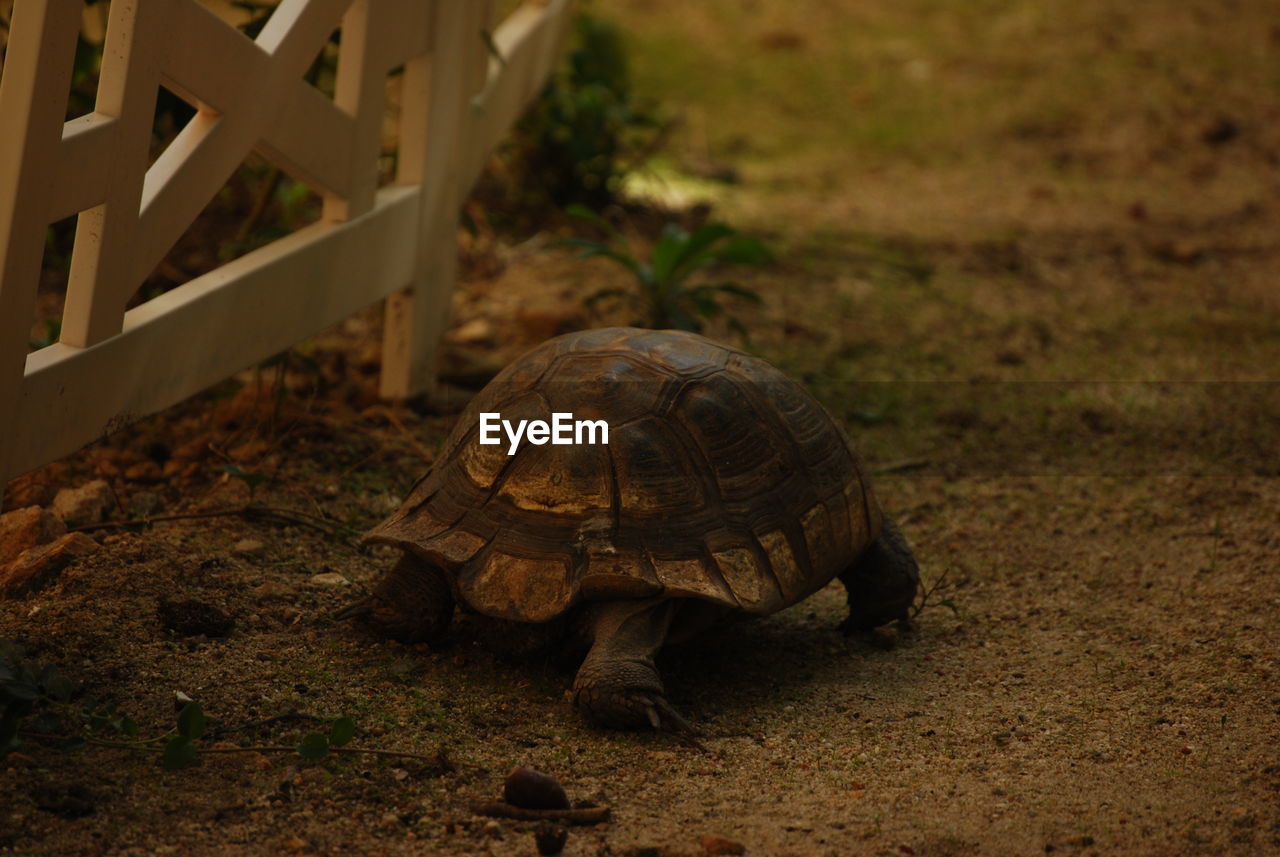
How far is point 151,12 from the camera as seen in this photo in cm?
246

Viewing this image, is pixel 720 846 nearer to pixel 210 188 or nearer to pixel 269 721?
pixel 269 721

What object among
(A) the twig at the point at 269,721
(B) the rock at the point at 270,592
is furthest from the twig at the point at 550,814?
(B) the rock at the point at 270,592

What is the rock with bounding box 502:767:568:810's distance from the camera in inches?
87.4

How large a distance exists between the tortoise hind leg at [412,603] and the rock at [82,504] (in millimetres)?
770

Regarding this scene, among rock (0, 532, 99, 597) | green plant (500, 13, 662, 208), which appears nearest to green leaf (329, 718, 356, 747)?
rock (0, 532, 99, 597)

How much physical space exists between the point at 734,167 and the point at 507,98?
292 cm

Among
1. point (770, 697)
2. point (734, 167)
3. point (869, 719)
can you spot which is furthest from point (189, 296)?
point (734, 167)

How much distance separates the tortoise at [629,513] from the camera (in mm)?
2574

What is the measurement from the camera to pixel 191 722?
221 centimetres

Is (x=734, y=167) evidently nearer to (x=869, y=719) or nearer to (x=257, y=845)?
(x=869, y=719)

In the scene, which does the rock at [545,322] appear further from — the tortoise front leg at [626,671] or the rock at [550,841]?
the rock at [550,841]

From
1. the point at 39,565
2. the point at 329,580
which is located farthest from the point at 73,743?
the point at 329,580

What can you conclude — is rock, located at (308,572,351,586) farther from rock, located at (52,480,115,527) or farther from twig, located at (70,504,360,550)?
rock, located at (52,480,115,527)

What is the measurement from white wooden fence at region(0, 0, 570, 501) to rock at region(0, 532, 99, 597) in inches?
13.3
